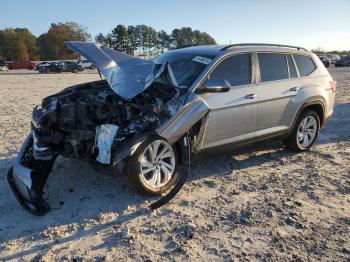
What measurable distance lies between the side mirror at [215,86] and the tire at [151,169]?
89cm

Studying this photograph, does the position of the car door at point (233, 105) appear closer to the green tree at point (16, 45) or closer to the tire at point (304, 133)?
the tire at point (304, 133)

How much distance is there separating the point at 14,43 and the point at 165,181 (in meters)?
88.8

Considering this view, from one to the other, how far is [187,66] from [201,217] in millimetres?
2242

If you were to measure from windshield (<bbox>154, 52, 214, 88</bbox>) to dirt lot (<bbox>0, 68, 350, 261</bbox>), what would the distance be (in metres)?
1.44

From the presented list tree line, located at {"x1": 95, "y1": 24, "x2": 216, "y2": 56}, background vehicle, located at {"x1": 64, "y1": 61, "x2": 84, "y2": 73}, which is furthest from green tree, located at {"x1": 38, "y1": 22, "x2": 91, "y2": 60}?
background vehicle, located at {"x1": 64, "y1": 61, "x2": 84, "y2": 73}


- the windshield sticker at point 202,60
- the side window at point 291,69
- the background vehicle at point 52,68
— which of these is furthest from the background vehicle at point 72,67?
the windshield sticker at point 202,60

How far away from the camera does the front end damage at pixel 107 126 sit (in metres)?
4.48

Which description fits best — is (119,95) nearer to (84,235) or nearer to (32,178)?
(32,178)

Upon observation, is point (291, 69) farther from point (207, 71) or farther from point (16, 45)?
point (16, 45)

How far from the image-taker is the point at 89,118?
503 centimetres

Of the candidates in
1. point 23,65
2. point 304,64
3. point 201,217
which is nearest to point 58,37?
point 23,65

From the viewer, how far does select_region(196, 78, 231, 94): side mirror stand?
4977 mm

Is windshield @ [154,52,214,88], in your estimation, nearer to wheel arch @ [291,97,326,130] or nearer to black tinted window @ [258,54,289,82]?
black tinted window @ [258,54,289,82]

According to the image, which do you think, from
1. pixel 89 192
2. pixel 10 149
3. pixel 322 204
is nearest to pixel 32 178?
pixel 89 192
